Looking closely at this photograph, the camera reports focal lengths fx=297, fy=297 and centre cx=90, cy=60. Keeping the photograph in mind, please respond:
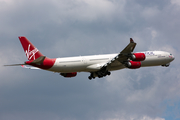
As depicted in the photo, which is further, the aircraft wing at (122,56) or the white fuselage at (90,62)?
the white fuselage at (90,62)

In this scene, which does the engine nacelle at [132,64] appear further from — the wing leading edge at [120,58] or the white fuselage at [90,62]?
the white fuselage at [90,62]

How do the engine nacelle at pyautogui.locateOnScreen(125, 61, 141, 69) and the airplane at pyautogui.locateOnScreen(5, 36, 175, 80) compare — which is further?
the engine nacelle at pyautogui.locateOnScreen(125, 61, 141, 69)

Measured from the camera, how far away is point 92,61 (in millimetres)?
56094

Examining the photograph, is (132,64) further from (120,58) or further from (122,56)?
(122,56)

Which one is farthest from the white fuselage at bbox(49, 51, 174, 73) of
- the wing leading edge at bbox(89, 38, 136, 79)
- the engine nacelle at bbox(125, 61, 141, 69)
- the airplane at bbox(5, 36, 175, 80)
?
the engine nacelle at bbox(125, 61, 141, 69)

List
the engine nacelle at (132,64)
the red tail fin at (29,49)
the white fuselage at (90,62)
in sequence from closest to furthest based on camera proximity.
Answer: the red tail fin at (29,49) → the white fuselage at (90,62) → the engine nacelle at (132,64)

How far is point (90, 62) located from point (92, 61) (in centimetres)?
49

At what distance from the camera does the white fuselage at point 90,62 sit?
176ft

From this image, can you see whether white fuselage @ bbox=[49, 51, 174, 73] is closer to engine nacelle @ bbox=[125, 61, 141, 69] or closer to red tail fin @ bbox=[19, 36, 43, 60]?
engine nacelle @ bbox=[125, 61, 141, 69]

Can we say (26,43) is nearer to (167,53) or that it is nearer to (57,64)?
(57,64)

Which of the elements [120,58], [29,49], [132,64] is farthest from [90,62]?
[29,49]

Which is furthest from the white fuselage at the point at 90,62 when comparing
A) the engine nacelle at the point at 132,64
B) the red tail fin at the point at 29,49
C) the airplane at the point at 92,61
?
the red tail fin at the point at 29,49

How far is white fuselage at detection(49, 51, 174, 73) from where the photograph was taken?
53.5 meters

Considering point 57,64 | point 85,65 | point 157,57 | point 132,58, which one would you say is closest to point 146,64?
point 157,57
